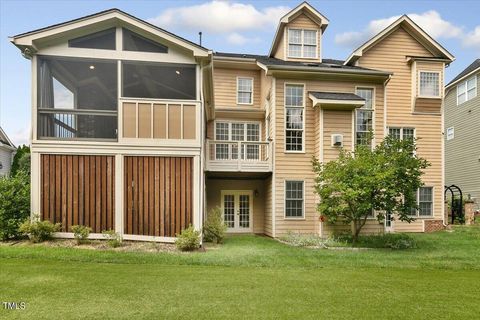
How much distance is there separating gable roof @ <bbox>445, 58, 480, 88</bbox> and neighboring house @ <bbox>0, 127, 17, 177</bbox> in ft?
97.8

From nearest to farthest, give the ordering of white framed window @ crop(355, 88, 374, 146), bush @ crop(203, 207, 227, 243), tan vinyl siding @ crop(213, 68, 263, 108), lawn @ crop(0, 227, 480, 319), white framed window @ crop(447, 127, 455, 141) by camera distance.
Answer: lawn @ crop(0, 227, 480, 319) → bush @ crop(203, 207, 227, 243) → white framed window @ crop(355, 88, 374, 146) → tan vinyl siding @ crop(213, 68, 263, 108) → white framed window @ crop(447, 127, 455, 141)

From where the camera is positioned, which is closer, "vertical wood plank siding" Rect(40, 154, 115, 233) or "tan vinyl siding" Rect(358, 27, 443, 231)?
"vertical wood plank siding" Rect(40, 154, 115, 233)

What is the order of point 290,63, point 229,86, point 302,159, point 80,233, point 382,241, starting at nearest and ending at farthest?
1. point 80,233
2. point 382,241
3. point 302,159
4. point 290,63
5. point 229,86

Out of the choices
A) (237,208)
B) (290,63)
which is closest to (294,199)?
(237,208)

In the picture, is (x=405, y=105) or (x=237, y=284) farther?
(x=405, y=105)

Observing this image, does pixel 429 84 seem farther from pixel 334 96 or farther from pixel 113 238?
pixel 113 238

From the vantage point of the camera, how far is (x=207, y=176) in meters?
16.1

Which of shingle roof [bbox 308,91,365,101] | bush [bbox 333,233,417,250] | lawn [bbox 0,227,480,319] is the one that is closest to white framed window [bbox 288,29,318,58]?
shingle roof [bbox 308,91,365,101]

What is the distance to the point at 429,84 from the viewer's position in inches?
629

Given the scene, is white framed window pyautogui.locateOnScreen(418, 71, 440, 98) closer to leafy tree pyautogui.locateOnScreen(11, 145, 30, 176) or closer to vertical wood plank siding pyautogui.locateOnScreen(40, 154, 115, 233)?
vertical wood plank siding pyautogui.locateOnScreen(40, 154, 115, 233)

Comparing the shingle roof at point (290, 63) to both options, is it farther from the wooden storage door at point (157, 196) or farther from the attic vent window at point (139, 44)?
the wooden storage door at point (157, 196)

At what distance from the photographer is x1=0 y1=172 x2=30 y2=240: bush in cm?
985

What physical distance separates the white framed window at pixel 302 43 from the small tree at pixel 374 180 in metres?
6.23

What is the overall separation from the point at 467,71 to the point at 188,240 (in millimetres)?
20619
